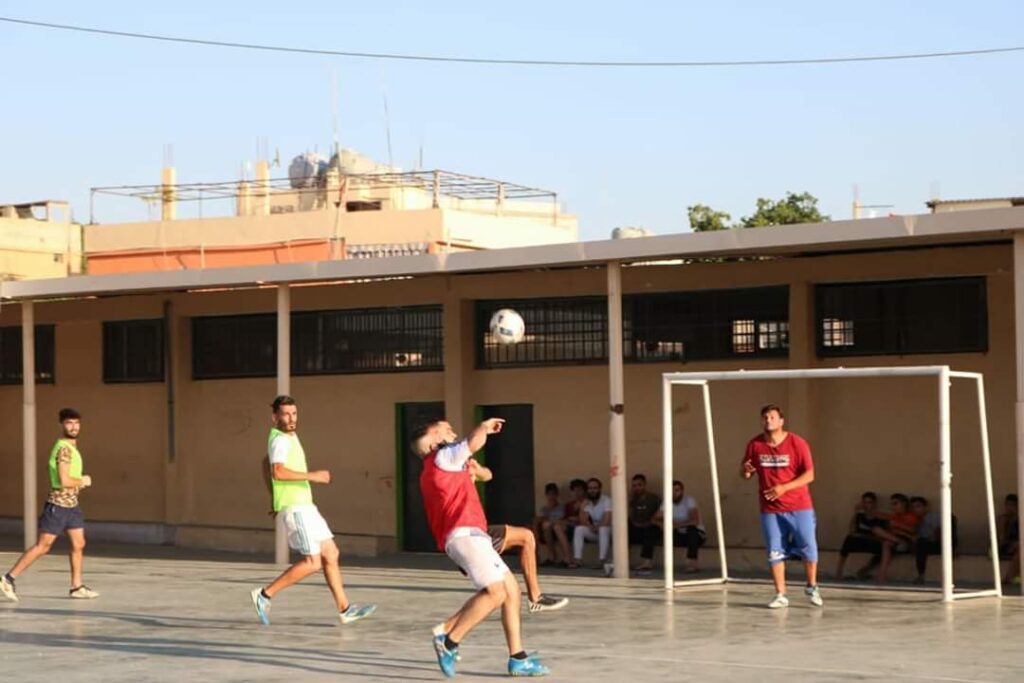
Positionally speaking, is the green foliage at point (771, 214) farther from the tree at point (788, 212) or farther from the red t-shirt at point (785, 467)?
the red t-shirt at point (785, 467)

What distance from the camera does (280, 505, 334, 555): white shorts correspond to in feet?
44.4

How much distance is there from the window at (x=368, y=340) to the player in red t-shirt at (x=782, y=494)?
8304 mm

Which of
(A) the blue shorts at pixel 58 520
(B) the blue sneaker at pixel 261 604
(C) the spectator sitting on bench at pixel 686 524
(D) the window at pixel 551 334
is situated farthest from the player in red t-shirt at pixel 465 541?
(D) the window at pixel 551 334

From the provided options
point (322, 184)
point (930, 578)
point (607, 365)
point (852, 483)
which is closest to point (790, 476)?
point (930, 578)

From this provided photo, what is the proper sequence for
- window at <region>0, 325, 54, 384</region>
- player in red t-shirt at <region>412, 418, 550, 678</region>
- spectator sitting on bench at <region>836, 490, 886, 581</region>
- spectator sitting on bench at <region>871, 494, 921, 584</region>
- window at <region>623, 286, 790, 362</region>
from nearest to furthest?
player in red t-shirt at <region>412, 418, 550, 678</region>
spectator sitting on bench at <region>871, 494, 921, 584</region>
spectator sitting on bench at <region>836, 490, 886, 581</region>
window at <region>623, 286, 790, 362</region>
window at <region>0, 325, 54, 384</region>

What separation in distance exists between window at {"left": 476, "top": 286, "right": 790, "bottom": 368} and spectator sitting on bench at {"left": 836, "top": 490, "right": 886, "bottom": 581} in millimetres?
2285

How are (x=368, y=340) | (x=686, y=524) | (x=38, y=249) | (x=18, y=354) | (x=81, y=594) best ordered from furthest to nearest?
(x=38, y=249) → (x=18, y=354) → (x=368, y=340) → (x=686, y=524) → (x=81, y=594)

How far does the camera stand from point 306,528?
1360 centimetres

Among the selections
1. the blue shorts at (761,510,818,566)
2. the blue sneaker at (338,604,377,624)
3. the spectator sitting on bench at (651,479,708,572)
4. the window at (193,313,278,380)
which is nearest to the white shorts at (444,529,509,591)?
the blue sneaker at (338,604,377,624)

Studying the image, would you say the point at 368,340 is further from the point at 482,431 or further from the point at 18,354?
the point at 482,431

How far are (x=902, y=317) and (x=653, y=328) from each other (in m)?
3.15

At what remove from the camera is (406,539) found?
22.8m

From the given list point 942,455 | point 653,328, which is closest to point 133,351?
point 653,328

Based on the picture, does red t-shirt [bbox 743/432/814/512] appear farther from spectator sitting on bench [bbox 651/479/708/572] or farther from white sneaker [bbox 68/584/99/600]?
white sneaker [bbox 68/584/99/600]
